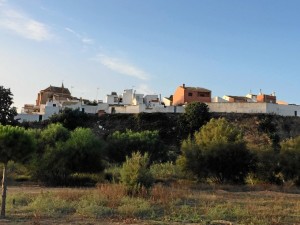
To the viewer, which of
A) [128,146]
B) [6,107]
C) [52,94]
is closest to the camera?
[128,146]

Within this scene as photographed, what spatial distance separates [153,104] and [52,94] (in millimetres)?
26844

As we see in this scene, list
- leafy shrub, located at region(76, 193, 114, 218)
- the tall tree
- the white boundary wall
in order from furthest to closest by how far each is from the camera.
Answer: the white boundary wall → the tall tree → leafy shrub, located at region(76, 193, 114, 218)

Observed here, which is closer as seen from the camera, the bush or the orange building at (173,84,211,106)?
the bush

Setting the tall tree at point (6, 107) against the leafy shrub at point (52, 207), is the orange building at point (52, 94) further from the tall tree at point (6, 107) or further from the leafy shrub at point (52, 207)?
the leafy shrub at point (52, 207)

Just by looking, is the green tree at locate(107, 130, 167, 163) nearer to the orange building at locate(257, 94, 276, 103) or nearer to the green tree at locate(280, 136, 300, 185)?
the green tree at locate(280, 136, 300, 185)

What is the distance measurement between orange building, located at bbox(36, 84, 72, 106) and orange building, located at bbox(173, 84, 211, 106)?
24.7 meters

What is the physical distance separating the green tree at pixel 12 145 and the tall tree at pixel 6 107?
39.7 metres

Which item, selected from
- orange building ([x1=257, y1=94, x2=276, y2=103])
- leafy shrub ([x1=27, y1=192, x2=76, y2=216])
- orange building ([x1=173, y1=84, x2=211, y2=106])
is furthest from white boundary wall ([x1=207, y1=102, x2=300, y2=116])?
leafy shrub ([x1=27, y1=192, x2=76, y2=216])

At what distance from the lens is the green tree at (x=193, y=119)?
2399 inches

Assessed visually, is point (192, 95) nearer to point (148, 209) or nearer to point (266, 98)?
point (266, 98)

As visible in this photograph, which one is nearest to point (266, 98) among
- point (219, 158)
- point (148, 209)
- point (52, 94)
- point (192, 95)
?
point (192, 95)

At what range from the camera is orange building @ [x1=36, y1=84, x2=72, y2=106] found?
87.9 m

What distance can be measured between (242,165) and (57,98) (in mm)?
59565

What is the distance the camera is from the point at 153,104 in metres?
73.1
